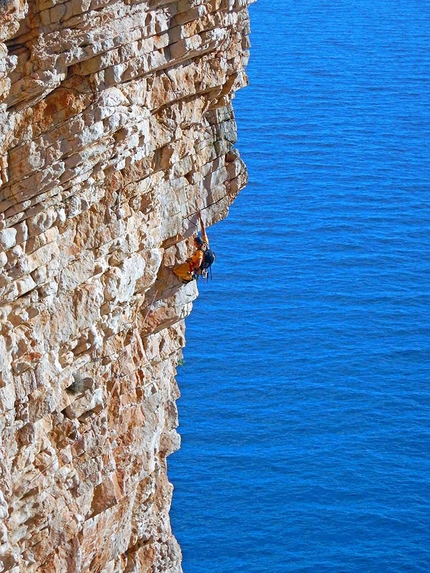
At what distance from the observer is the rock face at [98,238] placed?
13.6 metres

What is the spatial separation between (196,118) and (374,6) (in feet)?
218

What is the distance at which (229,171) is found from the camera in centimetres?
2006

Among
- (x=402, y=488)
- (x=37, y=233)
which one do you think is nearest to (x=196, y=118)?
(x=37, y=233)

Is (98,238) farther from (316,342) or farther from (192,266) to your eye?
(316,342)

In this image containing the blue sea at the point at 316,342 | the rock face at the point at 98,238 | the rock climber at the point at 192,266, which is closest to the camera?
the rock face at the point at 98,238

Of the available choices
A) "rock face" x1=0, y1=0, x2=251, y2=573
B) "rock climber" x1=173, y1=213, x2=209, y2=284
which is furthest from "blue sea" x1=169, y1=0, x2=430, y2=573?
"rock climber" x1=173, y1=213, x2=209, y2=284

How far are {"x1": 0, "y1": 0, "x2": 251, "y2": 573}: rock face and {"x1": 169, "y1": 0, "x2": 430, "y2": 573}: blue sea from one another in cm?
2073

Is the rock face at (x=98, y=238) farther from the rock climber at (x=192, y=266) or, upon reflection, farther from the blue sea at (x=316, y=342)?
the blue sea at (x=316, y=342)

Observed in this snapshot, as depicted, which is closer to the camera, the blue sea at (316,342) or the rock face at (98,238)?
the rock face at (98,238)

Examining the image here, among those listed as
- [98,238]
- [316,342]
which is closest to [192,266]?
[98,238]

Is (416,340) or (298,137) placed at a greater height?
(298,137)

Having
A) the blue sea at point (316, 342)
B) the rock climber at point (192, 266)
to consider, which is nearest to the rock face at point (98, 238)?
the rock climber at point (192, 266)

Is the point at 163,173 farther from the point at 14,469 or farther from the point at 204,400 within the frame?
the point at 204,400

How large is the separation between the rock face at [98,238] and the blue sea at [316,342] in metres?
20.7
